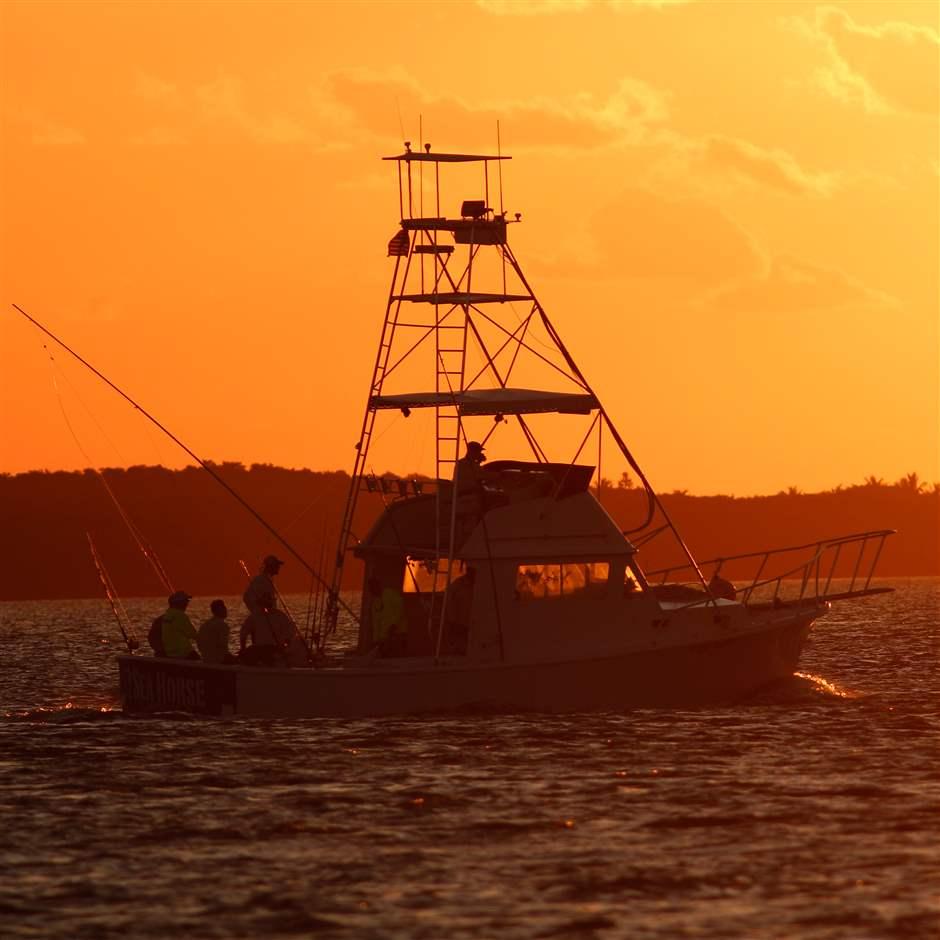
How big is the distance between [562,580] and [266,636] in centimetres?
463

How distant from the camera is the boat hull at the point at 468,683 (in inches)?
1312

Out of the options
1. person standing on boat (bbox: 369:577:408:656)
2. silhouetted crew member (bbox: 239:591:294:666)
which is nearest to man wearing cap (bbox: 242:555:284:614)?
silhouetted crew member (bbox: 239:591:294:666)

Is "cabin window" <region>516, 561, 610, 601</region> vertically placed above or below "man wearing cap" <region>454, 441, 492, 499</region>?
Result: below

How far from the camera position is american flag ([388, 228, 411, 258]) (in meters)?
35.6

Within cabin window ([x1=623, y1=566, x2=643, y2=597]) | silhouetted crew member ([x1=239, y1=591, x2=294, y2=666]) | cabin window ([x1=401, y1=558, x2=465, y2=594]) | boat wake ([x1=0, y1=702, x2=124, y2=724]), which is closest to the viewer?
silhouetted crew member ([x1=239, y1=591, x2=294, y2=666])

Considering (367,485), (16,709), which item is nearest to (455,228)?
(367,485)

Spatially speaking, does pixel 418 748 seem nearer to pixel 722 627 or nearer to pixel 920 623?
pixel 722 627

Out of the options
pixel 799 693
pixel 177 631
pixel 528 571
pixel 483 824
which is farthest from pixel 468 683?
pixel 483 824

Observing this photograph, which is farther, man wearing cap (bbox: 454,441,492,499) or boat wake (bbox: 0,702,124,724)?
boat wake (bbox: 0,702,124,724)

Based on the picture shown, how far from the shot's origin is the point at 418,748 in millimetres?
32000

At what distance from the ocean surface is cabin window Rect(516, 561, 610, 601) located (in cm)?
195

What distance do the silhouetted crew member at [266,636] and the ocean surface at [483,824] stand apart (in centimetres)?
113

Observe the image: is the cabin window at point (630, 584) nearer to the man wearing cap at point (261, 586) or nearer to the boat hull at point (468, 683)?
the boat hull at point (468, 683)

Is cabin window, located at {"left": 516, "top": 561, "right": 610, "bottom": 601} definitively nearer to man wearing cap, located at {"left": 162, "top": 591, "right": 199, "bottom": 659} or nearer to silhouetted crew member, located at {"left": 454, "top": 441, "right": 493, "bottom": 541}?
silhouetted crew member, located at {"left": 454, "top": 441, "right": 493, "bottom": 541}
